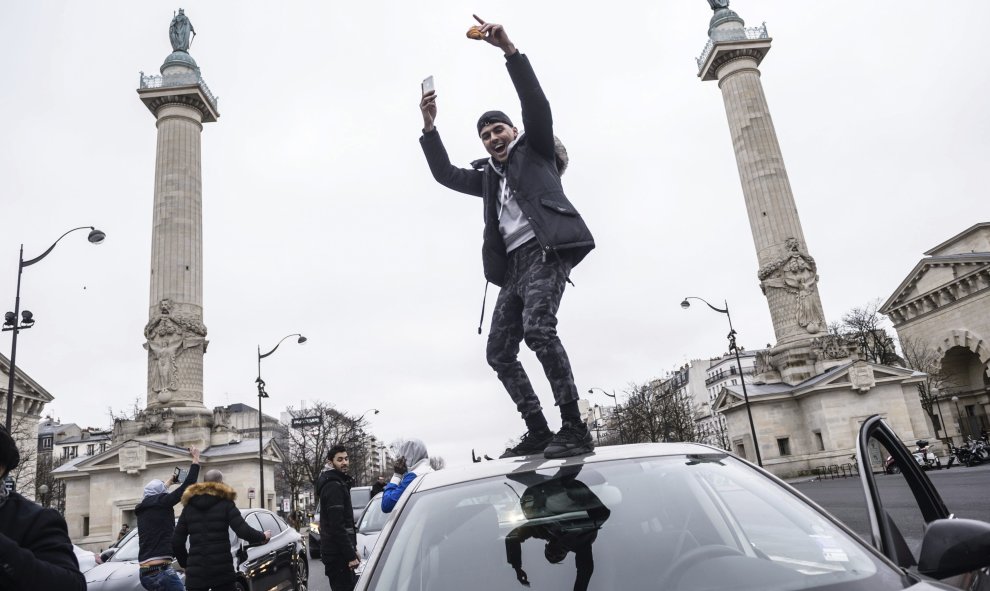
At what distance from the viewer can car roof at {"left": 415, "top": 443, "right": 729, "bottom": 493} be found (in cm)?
229

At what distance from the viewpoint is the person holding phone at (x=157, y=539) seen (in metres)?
7.17

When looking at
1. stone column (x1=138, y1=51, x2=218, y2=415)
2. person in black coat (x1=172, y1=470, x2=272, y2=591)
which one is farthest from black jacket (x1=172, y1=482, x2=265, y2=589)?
stone column (x1=138, y1=51, x2=218, y2=415)

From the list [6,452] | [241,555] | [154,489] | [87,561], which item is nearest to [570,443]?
[6,452]

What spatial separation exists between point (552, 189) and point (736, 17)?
48.3 m

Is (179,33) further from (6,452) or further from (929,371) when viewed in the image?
(929,371)

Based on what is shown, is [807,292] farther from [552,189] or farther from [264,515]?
[552,189]

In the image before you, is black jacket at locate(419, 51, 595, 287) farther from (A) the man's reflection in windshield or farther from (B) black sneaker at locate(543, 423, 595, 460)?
(A) the man's reflection in windshield

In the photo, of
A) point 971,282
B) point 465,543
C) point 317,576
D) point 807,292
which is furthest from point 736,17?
point 465,543

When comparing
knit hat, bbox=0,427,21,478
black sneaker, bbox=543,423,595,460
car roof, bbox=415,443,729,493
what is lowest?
car roof, bbox=415,443,729,493

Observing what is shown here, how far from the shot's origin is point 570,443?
3.10m

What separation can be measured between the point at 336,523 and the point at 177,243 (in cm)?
3568

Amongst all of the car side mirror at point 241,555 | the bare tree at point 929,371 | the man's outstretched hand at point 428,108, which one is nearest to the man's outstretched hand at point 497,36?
the man's outstretched hand at point 428,108

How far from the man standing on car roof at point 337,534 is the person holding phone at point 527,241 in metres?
3.42

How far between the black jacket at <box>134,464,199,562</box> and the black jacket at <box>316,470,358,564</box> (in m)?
1.65
